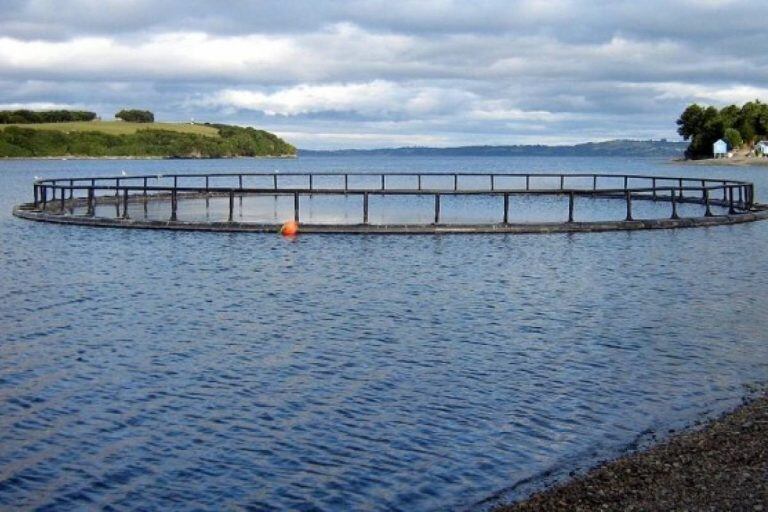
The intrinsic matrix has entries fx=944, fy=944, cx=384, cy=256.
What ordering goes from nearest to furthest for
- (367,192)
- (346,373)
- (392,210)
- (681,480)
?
(681,480) < (346,373) < (367,192) < (392,210)

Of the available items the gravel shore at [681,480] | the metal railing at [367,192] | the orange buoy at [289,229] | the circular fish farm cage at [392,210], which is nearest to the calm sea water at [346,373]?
the gravel shore at [681,480]

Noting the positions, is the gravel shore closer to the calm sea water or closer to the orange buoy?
the calm sea water

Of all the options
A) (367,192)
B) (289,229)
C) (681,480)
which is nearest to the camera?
(681,480)

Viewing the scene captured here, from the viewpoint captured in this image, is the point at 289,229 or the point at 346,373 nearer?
the point at 346,373

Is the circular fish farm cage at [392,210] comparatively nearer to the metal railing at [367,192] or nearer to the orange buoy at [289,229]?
the metal railing at [367,192]

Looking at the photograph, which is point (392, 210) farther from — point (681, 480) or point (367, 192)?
point (681, 480)

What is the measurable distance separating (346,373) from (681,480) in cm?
793

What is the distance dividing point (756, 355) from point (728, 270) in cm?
1499

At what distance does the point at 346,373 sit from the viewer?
17.5 m

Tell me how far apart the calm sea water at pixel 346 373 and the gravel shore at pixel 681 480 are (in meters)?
0.90

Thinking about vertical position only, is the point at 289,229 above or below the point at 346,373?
above

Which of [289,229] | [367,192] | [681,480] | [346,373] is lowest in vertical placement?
[346,373]

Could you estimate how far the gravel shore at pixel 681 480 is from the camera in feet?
32.4

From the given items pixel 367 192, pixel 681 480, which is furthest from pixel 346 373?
pixel 367 192
